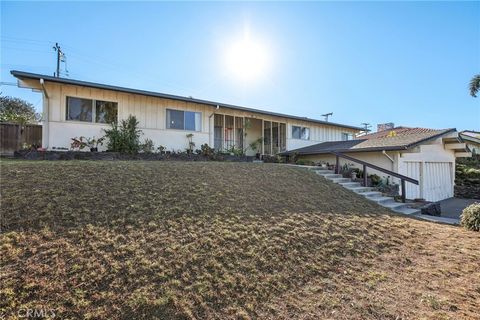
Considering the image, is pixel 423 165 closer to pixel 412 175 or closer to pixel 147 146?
pixel 412 175

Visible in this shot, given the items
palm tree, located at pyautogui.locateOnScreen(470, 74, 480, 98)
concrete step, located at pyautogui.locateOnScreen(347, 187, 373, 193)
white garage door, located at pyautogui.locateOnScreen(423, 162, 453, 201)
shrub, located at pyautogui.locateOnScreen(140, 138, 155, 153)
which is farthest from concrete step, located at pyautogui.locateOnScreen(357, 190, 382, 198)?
shrub, located at pyautogui.locateOnScreen(140, 138, 155, 153)

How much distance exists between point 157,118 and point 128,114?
1310 millimetres

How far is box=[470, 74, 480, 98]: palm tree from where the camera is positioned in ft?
33.6

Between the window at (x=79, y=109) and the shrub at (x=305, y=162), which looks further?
the shrub at (x=305, y=162)

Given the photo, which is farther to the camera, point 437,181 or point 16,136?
point 437,181

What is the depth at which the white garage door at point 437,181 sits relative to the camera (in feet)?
43.7

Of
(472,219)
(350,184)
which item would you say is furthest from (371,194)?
(472,219)

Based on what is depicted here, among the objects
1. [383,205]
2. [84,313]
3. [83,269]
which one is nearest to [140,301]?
[84,313]

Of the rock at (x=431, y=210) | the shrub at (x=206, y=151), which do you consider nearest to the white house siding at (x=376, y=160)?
the rock at (x=431, y=210)

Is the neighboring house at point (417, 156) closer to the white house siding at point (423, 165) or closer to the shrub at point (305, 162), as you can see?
the white house siding at point (423, 165)

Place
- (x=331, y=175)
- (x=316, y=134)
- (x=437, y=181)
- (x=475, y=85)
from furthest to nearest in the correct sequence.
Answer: (x=316, y=134), (x=437, y=181), (x=331, y=175), (x=475, y=85)

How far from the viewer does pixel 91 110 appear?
11016mm

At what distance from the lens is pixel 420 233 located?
6125 millimetres

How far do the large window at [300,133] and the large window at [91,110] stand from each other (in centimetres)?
1118
